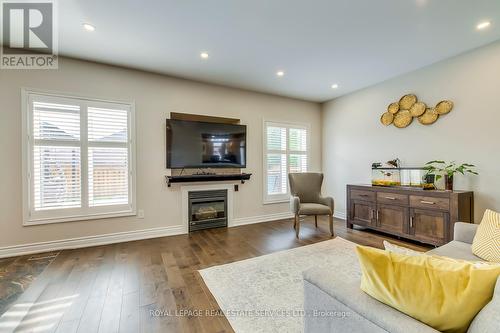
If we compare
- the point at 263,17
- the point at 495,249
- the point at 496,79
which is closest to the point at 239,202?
the point at 263,17

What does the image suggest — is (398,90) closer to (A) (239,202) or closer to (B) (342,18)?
(B) (342,18)

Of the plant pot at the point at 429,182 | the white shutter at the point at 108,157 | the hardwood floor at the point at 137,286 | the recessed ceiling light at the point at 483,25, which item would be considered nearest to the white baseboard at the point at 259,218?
the hardwood floor at the point at 137,286

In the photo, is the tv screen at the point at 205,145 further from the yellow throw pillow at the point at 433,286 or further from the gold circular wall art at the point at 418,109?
the yellow throw pillow at the point at 433,286

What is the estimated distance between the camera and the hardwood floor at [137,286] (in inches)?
67.8

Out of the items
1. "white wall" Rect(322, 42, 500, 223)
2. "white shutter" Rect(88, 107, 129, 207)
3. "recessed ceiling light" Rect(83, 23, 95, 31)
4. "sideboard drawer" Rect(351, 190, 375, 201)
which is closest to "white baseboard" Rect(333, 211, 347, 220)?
"white wall" Rect(322, 42, 500, 223)

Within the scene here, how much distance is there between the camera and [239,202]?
178 inches

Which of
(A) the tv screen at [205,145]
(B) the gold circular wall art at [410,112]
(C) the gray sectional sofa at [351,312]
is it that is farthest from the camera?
(A) the tv screen at [205,145]

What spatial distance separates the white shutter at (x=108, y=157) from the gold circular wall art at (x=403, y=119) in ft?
15.3

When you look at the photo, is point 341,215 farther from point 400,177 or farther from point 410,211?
point 410,211

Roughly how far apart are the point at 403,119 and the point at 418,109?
264 millimetres

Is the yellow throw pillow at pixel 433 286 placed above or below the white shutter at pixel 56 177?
below

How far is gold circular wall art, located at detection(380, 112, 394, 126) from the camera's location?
13.4ft

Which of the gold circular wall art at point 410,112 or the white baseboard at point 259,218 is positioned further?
the white baseboard at point 259,218

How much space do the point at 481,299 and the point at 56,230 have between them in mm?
4305
